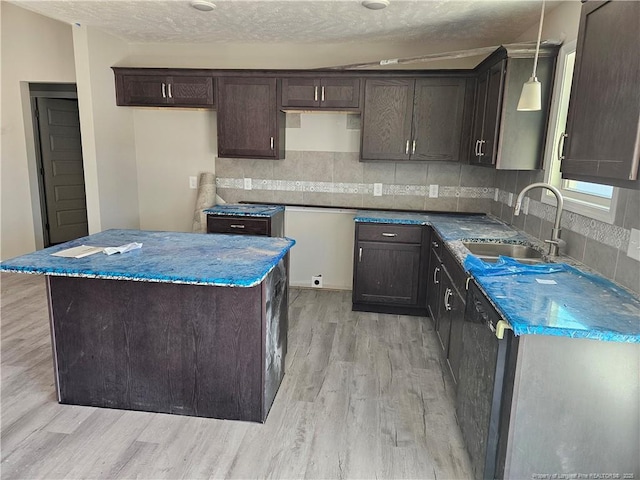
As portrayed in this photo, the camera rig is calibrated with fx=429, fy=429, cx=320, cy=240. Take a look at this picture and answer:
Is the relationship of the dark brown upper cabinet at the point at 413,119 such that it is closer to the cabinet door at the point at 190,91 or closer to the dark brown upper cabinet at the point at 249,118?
the dark brown upper cabinet at the point at 249,118

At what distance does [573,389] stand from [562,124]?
185cm

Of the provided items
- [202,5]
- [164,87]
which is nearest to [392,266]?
[202,5]

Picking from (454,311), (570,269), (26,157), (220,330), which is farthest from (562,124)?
(26,157)

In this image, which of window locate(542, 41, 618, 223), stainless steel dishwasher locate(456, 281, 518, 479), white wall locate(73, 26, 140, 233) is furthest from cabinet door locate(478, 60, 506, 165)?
white wall locate(73, 26, 140, 233)

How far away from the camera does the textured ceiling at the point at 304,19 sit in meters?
3.06

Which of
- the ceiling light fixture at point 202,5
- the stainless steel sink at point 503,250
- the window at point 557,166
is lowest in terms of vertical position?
the stainless steel sink at point 503,250

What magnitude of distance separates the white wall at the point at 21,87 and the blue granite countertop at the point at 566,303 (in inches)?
190

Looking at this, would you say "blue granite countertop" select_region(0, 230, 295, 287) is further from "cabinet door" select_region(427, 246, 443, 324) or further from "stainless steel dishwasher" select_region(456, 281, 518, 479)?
"cabinet door" select_region(427, 246, 443, 324)

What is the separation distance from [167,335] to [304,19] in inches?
102

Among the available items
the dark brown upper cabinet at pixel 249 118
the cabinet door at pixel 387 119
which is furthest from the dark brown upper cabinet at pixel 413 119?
the dark brown upper cabinet at pixel 249 118

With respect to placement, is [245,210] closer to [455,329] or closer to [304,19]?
[304,19]

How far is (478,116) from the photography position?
140 inches

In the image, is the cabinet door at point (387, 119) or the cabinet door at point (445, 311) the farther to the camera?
the cabinet door at point (387, 119)

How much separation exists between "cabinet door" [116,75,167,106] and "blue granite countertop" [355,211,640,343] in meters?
3.20
